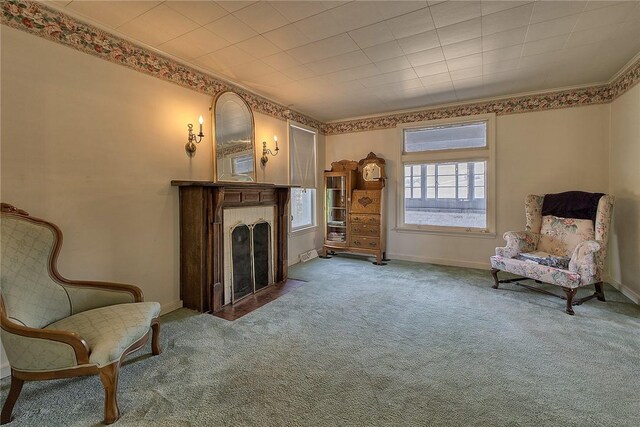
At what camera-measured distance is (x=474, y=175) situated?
4488 millimetres

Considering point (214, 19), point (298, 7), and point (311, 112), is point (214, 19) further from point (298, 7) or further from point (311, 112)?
point (311, 112)

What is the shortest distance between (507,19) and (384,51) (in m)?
1.01

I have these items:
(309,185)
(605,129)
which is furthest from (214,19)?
(605,129)

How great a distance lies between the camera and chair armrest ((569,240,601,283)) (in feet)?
9.33

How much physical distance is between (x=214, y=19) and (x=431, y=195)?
12.8 ft

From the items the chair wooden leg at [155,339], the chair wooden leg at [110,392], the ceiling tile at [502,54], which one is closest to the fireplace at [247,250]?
the chair wooden leg at [155,339]

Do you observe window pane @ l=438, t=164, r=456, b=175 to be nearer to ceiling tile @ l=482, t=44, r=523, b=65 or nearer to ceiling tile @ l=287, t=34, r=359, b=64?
ceiling tile @ l=482, t=44, r=523, b=65

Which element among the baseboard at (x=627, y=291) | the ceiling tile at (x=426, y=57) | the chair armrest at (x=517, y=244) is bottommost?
the baseboard at (x=627, y=291)

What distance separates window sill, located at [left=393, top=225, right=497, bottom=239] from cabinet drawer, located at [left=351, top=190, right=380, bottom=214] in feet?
1.88

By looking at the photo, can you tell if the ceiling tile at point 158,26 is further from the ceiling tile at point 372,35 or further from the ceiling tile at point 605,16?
the ceiling tile at point 605,16

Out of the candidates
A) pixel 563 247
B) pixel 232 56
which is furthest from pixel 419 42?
pixel 563 247

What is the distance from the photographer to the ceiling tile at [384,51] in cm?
271

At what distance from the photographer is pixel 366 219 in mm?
5000

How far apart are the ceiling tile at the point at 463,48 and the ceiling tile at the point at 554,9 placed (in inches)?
17.4
